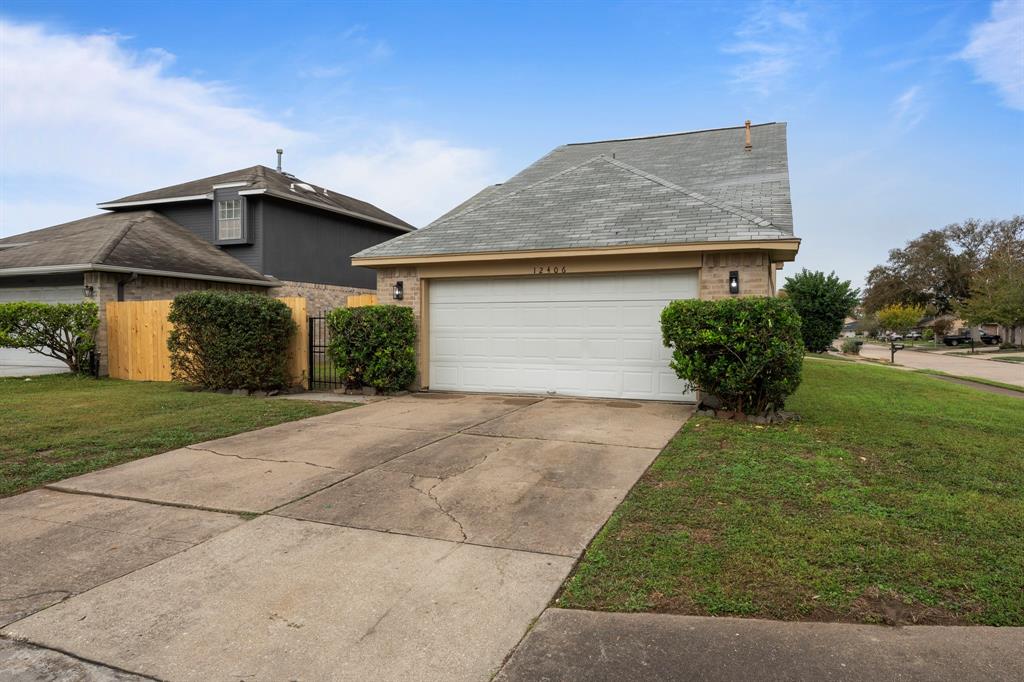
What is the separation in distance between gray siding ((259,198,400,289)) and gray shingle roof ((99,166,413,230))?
1.56 ft

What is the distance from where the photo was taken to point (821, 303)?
2941 centimetres

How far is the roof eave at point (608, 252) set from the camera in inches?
339

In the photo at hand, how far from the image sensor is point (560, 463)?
5754 mm

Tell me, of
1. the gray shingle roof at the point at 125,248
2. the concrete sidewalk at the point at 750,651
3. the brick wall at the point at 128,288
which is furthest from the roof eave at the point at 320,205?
the concrete sidewalk at the point at 750,651

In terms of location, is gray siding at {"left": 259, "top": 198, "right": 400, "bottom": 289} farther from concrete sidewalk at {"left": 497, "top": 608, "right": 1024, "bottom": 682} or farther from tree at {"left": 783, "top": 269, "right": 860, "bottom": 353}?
tree at {"left": 783, "top": 269, "right": 860, "bottom": 353}

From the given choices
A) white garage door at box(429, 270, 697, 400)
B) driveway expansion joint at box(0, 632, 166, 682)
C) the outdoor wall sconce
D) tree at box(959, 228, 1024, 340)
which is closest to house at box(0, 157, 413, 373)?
white garage door at box(429, 270, 697, 400)

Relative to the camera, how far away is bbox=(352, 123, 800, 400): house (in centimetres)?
930

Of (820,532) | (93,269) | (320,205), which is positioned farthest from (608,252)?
(320,205)

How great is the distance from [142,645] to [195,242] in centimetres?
1910

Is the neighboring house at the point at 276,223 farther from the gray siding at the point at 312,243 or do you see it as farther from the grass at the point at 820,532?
the grass at the point at 820,532

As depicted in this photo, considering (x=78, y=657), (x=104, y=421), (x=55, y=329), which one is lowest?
(x=78, y=657)

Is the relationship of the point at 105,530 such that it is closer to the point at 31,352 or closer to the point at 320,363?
the point at 320,363

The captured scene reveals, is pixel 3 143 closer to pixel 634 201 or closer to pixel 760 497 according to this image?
pixel 634 201

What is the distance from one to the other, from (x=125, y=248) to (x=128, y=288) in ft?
4.64
